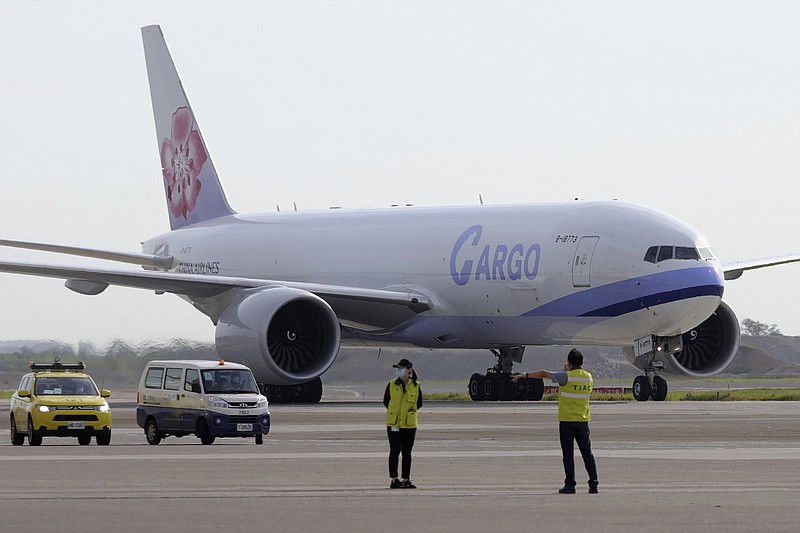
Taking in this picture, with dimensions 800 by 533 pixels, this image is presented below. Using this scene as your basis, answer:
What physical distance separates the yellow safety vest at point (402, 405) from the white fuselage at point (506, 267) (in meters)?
19.1

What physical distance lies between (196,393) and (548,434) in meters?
5.79

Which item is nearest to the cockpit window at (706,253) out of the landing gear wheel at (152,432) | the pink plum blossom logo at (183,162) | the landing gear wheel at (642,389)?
the landing gear wheel at (642,389)

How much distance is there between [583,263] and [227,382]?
13.6 metres

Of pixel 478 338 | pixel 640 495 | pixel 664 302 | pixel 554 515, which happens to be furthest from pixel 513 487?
pixel 478 338

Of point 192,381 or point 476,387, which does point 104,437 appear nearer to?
point 192,381

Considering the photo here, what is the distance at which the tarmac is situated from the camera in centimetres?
1409

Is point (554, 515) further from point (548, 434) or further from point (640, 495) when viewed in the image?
point (548, 434)

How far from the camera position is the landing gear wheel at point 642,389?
130ft

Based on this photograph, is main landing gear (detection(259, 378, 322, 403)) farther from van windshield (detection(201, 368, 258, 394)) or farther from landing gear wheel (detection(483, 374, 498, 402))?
van windshield (detection(201, 368, 258, 394))

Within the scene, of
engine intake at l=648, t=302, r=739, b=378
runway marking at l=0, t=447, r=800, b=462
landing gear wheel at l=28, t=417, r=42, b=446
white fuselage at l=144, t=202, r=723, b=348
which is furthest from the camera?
engine intake at l=648, t=302, r=739, b=378

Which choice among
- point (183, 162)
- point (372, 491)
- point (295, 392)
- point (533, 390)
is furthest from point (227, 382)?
point (183, 162)

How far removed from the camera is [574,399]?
18188 millimetres

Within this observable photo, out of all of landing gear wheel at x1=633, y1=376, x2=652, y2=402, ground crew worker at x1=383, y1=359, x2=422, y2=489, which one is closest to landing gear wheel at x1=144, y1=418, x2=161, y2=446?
ground crew worker at x1=383, y1=359, x2=422, y2=489

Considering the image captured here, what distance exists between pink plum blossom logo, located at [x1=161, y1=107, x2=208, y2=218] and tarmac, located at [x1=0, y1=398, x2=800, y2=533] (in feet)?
73.4
